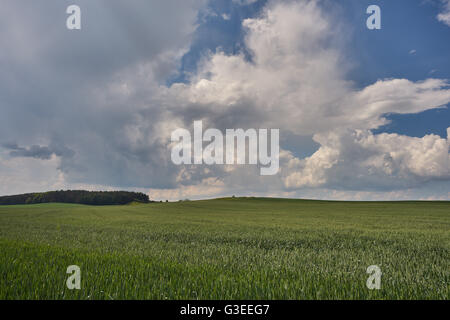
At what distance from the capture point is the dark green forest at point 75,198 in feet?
398

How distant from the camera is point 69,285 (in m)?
4.57

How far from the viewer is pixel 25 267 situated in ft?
19.3

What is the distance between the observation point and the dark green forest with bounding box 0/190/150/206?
121 m

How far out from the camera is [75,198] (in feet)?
408
